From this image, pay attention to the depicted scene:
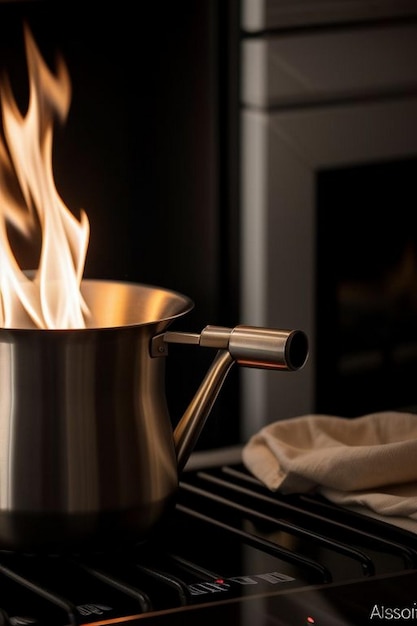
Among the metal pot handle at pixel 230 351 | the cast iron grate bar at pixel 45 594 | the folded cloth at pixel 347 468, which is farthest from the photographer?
the folded cloth at pixel 347 468

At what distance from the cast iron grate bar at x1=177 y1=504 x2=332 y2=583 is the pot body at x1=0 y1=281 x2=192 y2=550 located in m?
0.10

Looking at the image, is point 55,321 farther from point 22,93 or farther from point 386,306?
point 386,306

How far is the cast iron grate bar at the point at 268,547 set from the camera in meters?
0.89

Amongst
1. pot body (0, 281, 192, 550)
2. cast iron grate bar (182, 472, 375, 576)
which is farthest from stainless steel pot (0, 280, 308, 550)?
cast iron grate bar (182, 472, 375, 576)

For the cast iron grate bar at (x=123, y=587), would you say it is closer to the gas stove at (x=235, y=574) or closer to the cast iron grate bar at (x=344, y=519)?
the gas stove at (x=235, y=574)

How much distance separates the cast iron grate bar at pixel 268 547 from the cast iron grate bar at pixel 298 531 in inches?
1.0

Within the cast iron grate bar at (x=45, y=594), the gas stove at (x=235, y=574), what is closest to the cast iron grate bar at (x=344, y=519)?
the gas stove at (x=235, y=574)

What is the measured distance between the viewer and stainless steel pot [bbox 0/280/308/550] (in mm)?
882

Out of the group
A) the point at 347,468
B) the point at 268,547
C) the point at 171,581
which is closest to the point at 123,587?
the point at 171,581

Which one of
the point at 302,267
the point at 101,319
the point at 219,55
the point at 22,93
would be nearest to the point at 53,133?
the point at 22,93

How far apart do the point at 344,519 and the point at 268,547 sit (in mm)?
96

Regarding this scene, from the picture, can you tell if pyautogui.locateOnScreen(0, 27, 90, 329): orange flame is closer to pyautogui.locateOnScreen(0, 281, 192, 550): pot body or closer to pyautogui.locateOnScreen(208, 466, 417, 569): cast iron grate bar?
pyautogui.locateOnScreen(0, 281, 192, 550): pot body

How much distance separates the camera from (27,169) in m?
1.03

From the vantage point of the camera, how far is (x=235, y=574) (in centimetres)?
89
